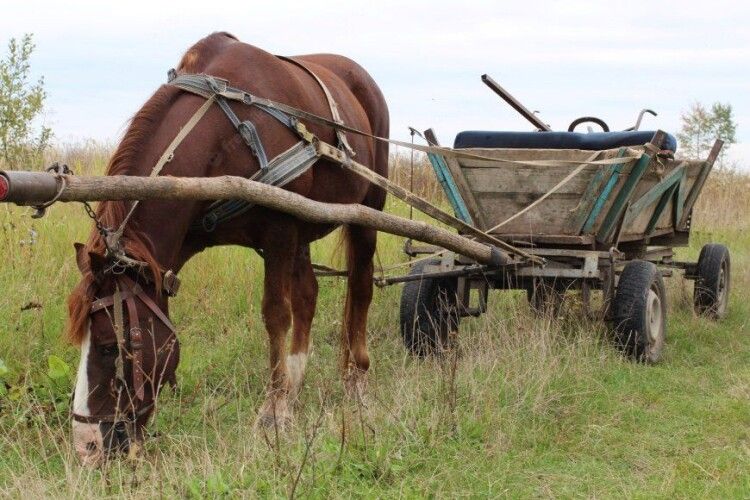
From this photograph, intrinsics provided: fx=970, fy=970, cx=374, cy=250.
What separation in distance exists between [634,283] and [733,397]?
3.41 feet

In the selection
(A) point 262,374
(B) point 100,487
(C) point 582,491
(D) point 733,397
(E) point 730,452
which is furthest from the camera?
(A) point 262,374

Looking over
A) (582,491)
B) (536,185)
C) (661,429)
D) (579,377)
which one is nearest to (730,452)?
(661,429)

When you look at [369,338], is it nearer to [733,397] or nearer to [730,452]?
[733,397]

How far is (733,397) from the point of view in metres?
5.30

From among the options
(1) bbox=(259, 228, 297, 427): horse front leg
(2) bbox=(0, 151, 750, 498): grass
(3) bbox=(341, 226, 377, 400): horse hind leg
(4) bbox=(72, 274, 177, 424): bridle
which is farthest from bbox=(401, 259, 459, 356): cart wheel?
(4) bbox=(72, 274, 177, 424): bridle

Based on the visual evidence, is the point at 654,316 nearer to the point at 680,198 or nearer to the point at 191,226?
the point at 680,198

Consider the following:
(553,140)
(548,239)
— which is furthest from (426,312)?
(553,140)

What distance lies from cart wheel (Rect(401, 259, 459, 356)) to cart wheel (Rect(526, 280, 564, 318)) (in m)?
0.53

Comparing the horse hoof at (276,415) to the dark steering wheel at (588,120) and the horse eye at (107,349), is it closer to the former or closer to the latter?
the horse eye at (107,349)

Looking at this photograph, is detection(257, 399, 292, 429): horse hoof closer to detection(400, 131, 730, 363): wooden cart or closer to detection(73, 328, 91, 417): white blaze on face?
detection(73, 328, 91, 417): white blaze on face

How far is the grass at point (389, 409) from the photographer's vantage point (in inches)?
143

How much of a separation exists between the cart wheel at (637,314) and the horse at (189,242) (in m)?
1.61

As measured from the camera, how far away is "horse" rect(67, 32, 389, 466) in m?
3.93

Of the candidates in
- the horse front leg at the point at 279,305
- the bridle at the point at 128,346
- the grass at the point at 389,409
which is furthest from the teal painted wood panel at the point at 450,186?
the bridle at the point at 128,346
